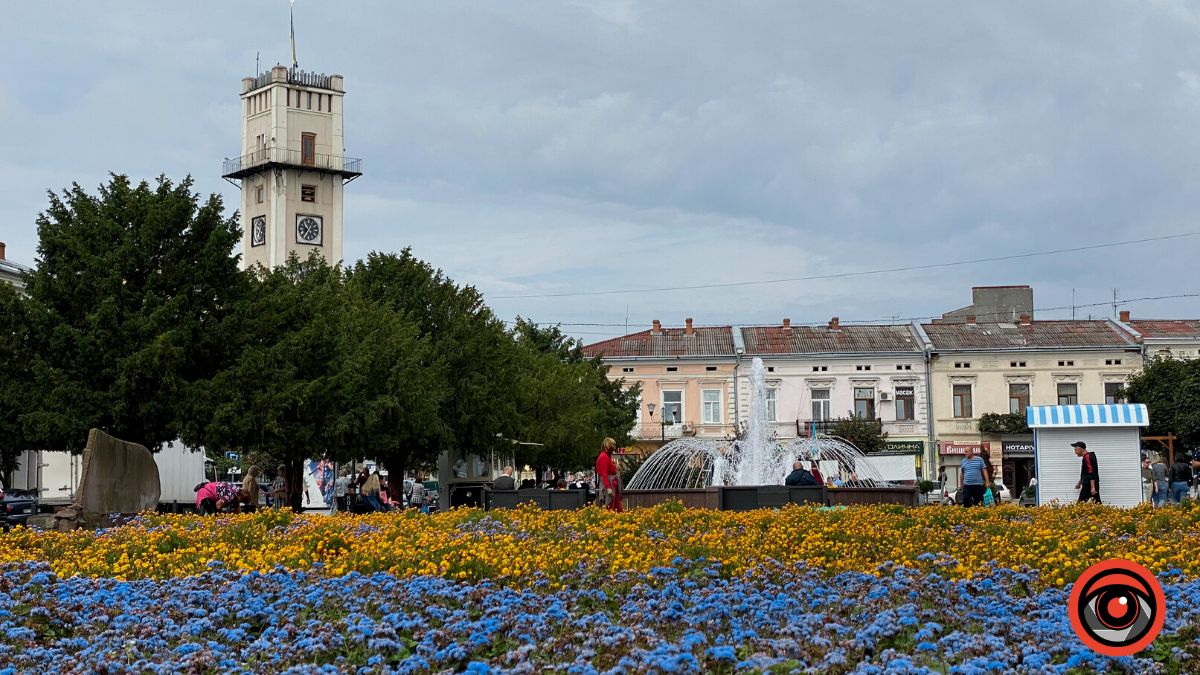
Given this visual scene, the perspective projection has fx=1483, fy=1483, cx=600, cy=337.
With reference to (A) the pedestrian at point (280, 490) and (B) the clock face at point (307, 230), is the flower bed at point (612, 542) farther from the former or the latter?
(B) the clock face at point (307, 230)

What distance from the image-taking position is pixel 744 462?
39062mm

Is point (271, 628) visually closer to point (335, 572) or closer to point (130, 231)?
point (335, 572)

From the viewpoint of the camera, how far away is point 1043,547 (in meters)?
13.0

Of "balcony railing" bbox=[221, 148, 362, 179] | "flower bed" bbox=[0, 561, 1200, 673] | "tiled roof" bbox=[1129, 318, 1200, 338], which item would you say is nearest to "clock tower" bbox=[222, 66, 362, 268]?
"balcony railing" bbox=[221, 148, 362, 179]

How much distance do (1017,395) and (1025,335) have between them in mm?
3095

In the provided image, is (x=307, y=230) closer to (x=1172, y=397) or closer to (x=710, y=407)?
(x=710, y=407)

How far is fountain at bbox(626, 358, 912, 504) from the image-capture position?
38.2 m

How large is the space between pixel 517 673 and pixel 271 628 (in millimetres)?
2338

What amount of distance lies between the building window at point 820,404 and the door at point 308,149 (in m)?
37.9

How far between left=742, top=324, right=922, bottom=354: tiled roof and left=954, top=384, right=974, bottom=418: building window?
8.34ft

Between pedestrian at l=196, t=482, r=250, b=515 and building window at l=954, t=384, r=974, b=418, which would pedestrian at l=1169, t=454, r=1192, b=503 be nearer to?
pedestrian at l=196, t=482, r=250, b=515

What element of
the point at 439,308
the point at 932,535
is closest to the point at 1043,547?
the point at 932,535

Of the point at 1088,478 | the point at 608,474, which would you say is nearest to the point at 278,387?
the point at 608,474

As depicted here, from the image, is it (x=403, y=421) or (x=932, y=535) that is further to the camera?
(x=403, y=421)
